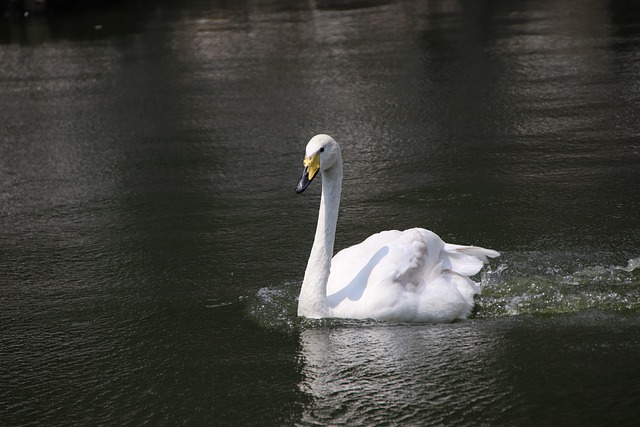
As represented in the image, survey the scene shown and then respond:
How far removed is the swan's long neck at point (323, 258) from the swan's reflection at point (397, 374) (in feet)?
0.58

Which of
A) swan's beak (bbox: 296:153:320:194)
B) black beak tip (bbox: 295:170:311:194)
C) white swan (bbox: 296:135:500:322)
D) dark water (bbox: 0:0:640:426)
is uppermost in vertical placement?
swan's beak (bbox: 296:153:320:194)

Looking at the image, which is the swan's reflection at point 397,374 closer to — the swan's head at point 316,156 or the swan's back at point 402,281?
the swan's back at point 402,281

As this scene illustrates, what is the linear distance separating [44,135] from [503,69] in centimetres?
584

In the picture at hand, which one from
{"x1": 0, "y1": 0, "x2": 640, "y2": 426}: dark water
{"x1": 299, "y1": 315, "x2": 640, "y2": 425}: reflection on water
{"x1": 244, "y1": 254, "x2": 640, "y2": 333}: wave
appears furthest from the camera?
{"x1": 244, "y1": 254, "x2": 640, "y2": 333}: wave

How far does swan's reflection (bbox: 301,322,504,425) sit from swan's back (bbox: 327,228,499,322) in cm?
11

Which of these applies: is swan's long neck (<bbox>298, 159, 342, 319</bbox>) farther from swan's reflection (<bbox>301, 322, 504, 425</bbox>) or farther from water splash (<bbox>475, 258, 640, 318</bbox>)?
water splash (<bbox>475, 258, 640, 318</bbox>)

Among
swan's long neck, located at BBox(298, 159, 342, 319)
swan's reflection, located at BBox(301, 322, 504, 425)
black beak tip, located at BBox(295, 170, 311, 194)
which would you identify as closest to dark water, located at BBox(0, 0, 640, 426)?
swan's reflection, located at BBox(301, 322, 504, 425)

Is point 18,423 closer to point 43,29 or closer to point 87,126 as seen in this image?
point 87,126

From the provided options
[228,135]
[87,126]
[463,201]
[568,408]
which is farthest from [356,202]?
[87,126]

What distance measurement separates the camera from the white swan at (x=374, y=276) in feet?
20.1

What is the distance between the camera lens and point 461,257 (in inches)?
269

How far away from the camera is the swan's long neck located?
6.19 meters

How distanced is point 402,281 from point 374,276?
6.9 inches

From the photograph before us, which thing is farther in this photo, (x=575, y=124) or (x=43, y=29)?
(x=43, y=29)
